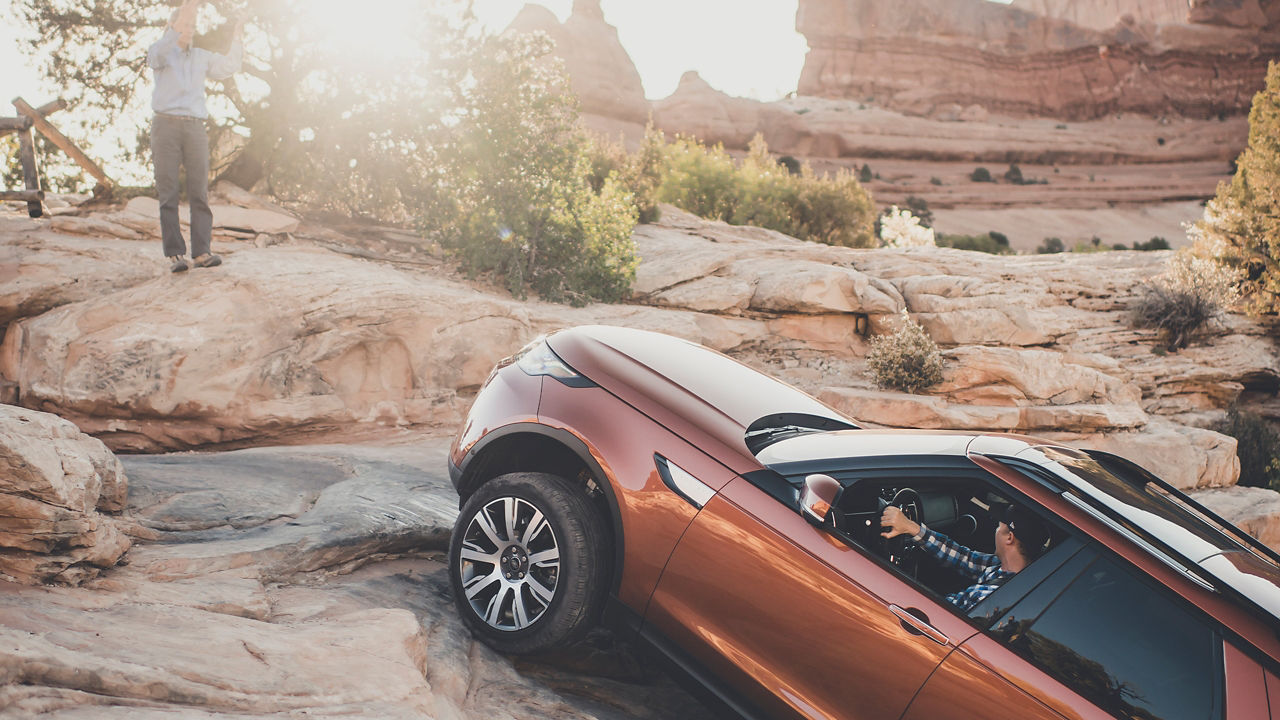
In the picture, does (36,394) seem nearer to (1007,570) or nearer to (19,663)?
(19,663)

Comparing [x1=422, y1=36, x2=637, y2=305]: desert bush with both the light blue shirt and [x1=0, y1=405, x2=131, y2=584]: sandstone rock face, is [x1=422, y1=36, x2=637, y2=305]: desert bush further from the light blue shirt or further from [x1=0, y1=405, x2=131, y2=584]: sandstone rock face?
[x1=0, y1=405, x2=131, y2=584]: sandstone rock face

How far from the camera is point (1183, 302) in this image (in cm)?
1116

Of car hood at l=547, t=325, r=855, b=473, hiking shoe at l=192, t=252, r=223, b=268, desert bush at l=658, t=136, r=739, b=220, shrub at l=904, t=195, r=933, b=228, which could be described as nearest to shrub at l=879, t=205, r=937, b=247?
desert bush at l=658, t=136, r=739, b=220

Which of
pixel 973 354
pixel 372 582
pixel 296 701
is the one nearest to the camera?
pixel 296 701

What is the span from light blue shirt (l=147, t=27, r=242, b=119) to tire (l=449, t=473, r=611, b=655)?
5.09 meters

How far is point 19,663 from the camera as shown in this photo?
84.4 inches

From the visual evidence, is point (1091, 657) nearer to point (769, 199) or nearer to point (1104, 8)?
point (769, 199)

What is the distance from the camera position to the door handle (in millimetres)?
2439

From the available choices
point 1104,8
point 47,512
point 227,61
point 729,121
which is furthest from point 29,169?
point 1104,8

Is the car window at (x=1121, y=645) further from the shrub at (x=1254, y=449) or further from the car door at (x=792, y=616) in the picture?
the shrub at (x=1254, y=449)

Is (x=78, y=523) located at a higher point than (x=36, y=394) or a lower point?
higher

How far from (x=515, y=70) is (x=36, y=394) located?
699 cm

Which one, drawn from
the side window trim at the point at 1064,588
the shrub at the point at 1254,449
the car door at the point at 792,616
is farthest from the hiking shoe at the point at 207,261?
the shrub at the point at 1254,449

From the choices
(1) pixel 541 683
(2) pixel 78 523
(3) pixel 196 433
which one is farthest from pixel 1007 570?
(3) pixel 196 433
